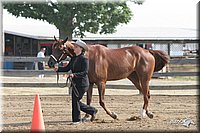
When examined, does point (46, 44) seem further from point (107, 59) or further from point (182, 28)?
point (107, 59)

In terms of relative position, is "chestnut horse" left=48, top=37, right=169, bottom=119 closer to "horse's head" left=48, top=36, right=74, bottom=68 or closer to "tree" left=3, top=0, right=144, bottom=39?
"horse's head" left=48, top=36, right=74, bottom=68

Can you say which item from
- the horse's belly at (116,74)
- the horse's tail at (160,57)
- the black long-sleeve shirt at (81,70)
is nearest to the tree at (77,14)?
the horse's tail at (160,57)

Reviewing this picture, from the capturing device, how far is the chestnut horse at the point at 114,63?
31.9 ft

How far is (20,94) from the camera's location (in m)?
15.5

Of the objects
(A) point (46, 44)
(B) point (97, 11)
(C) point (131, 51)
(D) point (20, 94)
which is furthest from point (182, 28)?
(C) point (131, 51)

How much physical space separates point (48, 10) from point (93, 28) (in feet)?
12.3

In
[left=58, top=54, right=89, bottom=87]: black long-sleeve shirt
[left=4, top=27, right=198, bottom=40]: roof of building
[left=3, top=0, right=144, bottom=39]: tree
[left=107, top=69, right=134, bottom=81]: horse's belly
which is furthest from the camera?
[left=4, top=27, right=198, bottom=40]: roof of building

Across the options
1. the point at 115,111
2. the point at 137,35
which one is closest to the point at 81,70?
the point at 115,111

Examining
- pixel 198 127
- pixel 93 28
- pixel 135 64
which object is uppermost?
pixel 93 28

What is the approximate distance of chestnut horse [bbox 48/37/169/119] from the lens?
31.9 ft

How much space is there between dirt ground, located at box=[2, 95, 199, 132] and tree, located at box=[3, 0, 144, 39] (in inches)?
664

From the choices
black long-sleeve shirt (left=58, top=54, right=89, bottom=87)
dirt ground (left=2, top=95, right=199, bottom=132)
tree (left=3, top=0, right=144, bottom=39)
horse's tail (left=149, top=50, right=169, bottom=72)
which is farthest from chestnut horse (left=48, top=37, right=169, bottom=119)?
tree (left=3, top=0, right=144, bottom=39)

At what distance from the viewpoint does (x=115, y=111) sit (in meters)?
11.4

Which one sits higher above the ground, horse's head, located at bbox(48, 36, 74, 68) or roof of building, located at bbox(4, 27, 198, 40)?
roof of building, located at bbox(4, 27, 198, 40)
